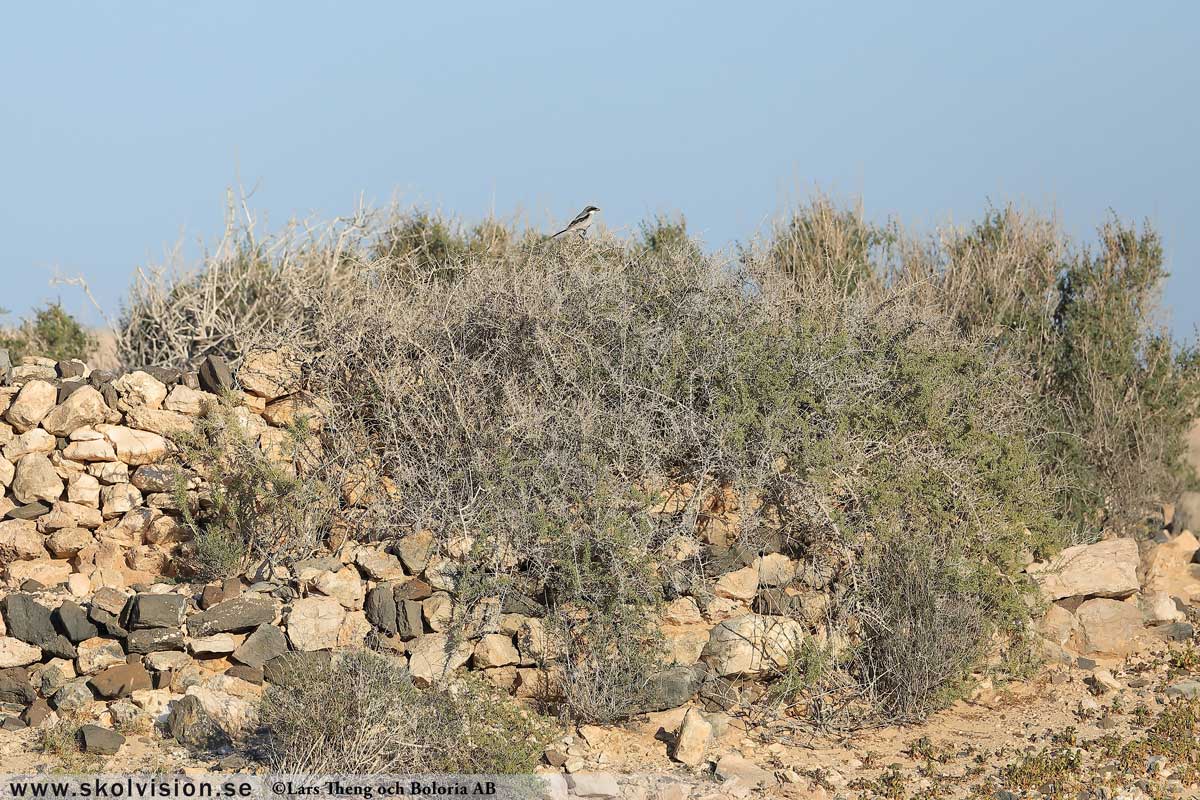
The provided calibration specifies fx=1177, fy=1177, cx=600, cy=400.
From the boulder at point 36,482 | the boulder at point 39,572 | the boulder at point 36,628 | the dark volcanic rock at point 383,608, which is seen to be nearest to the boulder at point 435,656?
the dark volcanic rock at point 383,608

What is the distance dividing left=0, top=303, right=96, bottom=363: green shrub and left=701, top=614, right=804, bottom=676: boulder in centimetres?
678

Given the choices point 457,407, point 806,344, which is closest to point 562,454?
point 457,407

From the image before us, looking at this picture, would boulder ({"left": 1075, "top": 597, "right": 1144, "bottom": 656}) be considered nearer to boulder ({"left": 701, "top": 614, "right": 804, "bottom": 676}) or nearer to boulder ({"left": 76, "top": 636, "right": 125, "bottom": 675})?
boulder ({"left": 701, "top": 614, "right": 804, "bottom": 676})

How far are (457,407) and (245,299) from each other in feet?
9.90

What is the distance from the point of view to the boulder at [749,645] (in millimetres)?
6789

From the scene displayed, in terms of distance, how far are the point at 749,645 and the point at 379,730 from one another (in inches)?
88.0

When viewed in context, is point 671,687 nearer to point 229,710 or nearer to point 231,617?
point 229,710

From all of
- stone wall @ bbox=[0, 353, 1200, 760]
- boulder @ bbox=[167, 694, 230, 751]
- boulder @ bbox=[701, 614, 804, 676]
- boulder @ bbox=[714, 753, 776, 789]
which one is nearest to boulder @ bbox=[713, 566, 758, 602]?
stone wall @ bbox=[0, 353, 1200, 760]

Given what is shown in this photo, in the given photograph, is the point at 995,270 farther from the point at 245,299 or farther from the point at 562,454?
the point at 245,299

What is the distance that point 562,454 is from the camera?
702 cm

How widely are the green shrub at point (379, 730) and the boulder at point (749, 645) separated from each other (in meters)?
1.26

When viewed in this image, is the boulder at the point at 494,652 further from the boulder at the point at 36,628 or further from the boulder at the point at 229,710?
the boulder at the point at 36,628

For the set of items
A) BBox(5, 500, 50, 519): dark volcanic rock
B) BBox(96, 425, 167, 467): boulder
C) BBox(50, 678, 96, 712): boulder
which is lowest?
BBox(50, 678, 96, 712): boulder

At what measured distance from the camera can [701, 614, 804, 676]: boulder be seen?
22.3 ft
